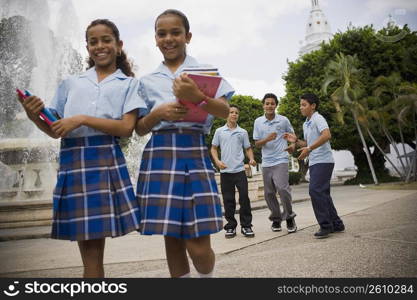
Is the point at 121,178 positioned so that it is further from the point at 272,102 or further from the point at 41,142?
the point at 41,142

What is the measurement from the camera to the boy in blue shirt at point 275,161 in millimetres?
5781

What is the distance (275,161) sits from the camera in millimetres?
Result: 5832

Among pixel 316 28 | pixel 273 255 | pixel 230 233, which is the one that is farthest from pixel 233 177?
pixel 316 28

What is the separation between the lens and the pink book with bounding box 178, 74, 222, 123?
199cm

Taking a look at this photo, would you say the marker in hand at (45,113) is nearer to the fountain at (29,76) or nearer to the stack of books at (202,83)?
the stack of books at (202,83)

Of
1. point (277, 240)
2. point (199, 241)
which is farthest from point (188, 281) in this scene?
point (277, 240)

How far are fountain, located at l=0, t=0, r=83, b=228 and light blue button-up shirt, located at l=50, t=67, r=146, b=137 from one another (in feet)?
33.4

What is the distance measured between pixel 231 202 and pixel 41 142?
8.41 meters

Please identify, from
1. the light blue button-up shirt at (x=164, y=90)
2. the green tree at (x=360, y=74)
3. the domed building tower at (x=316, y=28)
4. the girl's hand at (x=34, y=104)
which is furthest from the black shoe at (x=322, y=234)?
the domed building tower at (x=316, y=28)

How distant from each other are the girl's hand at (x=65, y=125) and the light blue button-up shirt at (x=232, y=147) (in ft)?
12.6

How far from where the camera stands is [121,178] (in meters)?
2.23

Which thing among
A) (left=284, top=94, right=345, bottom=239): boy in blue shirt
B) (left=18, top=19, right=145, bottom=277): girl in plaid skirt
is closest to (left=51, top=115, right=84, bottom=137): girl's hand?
(left=18, top=19, right=145, bottom=277): girl in plaid skirt

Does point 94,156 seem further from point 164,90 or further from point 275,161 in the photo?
point 275,161

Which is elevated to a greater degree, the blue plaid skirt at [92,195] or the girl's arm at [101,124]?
the girl's arm at [101,124]
